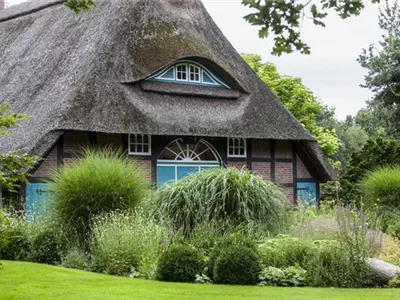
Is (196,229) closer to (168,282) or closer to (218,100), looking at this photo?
(168,282)

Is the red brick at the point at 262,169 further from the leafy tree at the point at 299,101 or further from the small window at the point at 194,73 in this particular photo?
the leafy tree at the point at 299,101

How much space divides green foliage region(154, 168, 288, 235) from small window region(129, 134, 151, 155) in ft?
20.3

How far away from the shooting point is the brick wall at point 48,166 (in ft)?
62.7

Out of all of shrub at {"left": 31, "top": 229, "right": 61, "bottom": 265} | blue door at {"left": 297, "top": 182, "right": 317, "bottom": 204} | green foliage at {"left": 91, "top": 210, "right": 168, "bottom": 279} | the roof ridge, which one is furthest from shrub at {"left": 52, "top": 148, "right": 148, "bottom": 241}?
the roof ridge

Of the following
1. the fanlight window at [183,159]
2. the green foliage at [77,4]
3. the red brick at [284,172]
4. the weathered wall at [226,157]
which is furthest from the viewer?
the red brick at [284,172]

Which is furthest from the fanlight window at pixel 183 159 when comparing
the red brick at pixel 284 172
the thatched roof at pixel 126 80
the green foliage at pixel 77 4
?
the green foliage at pixel 77 4

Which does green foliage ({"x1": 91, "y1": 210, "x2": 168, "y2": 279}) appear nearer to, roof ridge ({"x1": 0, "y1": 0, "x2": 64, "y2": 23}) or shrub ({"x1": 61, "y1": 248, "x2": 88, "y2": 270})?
shrub ({"x1": 61, "y1": 248, "x2": 88, "y2": 270})

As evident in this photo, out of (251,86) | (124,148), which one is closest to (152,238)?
(124,148)

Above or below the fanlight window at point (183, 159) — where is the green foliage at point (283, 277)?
below

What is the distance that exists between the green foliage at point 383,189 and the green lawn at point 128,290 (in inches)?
379

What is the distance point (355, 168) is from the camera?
76.4 ft

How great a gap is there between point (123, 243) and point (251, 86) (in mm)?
11861

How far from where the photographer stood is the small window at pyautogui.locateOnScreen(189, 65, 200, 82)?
2259cm

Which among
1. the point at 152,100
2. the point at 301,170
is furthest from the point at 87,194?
the point at 301,170
